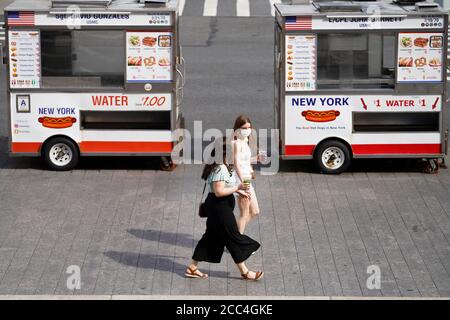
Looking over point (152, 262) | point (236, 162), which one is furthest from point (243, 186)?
point (152, 262)

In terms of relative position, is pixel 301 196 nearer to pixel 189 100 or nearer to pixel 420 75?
pixel 420 75

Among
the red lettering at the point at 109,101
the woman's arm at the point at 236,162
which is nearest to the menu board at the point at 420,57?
the red lettering at the point at 109,101

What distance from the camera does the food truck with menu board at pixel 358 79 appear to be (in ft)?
47.0

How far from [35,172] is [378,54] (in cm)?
515

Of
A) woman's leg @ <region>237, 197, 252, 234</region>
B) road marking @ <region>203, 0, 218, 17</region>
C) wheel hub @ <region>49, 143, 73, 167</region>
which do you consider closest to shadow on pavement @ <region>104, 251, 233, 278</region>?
woman's leg @ <region>237, 197, 252, 234</region>

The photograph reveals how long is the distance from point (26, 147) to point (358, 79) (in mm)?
4815

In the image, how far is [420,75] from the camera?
1448 cm

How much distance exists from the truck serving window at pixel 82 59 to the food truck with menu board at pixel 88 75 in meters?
0.01

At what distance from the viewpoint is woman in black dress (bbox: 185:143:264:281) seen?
409 inches

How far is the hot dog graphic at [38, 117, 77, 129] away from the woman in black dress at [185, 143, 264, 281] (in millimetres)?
4619

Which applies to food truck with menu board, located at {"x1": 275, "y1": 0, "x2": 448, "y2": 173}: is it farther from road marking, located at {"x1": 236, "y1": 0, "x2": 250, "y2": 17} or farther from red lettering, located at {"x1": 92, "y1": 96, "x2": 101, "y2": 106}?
road marking, located at {"x1": 236, "y1": 0, "x2": 250, "y2": 17}

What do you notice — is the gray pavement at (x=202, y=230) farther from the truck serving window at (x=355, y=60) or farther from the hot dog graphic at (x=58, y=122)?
the truck serving window at (x=355, y=60)

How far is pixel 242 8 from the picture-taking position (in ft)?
95.2

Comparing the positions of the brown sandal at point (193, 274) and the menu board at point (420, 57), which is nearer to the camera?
the brown sandal at point (193, 274)
